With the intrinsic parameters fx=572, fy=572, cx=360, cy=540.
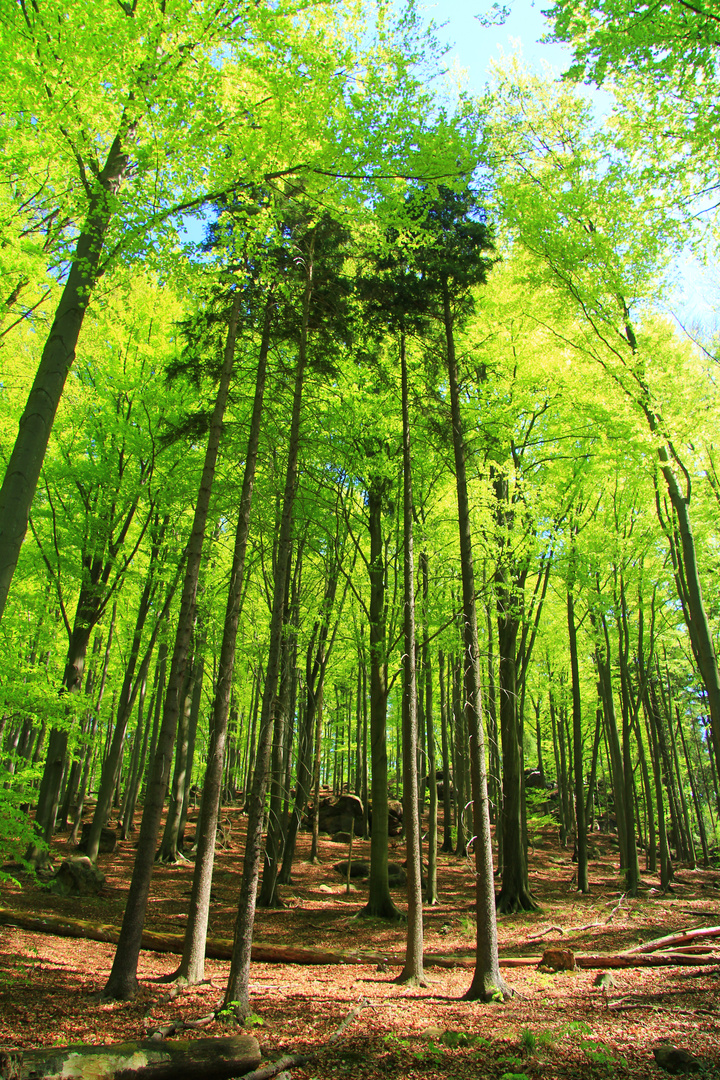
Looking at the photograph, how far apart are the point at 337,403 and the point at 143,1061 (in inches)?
364

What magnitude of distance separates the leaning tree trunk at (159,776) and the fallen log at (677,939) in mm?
7114

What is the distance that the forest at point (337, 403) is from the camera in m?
5.50

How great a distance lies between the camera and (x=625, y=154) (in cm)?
916

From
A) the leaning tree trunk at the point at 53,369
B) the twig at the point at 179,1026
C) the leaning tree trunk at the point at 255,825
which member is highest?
the leaning tree trunk at the point at 53,369

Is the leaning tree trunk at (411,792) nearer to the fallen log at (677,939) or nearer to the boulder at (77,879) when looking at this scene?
the fallen log at (677,939)

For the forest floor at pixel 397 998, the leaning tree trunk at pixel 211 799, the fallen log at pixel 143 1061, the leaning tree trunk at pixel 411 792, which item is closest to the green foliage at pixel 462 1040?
the forest floor at pixel 397 998

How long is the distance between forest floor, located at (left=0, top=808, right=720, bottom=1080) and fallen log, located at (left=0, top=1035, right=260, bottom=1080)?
1.73 feet

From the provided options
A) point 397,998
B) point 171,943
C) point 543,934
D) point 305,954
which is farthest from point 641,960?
point 171,943

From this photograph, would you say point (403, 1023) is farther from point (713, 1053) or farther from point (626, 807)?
point (626, 807)

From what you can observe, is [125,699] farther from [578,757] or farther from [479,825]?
[578,757]

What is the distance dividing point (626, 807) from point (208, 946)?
40.5ft

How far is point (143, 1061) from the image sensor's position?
410 cm

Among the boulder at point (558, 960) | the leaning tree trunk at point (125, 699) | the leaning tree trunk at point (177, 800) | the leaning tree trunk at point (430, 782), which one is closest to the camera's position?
the boulder at point (558, 960)

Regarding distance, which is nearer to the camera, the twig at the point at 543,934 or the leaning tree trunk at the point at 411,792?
the leaning tree trunk at the point at 411,792
